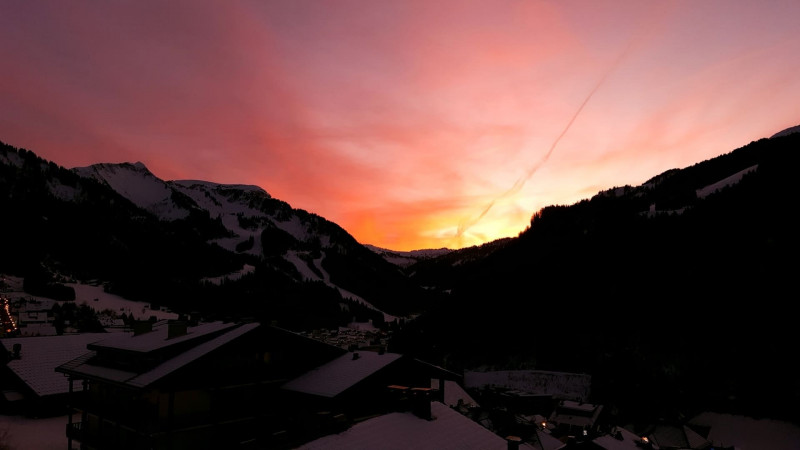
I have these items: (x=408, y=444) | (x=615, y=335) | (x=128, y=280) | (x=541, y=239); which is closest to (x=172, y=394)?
(x=408, y=444)

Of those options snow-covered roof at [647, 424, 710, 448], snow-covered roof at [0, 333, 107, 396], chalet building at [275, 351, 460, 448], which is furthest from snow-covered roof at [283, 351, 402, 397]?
snow-covered roof at [647, 424, 710, 448]

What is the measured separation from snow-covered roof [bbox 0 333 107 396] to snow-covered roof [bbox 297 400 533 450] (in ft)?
128

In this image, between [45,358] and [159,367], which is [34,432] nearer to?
[45,358]

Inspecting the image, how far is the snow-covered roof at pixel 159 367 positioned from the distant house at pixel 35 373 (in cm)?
1265

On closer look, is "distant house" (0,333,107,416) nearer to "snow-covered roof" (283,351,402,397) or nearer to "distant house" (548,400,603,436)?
"snow-covered roof" (283,351,402,397)

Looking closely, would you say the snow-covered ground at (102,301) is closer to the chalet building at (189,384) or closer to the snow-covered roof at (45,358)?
the snow-covered roof at (45,358)

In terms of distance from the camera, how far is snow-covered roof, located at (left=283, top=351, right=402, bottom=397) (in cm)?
3075

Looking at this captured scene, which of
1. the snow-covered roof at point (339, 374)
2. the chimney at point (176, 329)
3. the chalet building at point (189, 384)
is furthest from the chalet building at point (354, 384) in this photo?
the chimney at point (176, 329)

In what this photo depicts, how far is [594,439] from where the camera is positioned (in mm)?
31531

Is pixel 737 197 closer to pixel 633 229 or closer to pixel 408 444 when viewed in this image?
pixel 633 229

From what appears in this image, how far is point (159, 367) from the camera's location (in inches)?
1172

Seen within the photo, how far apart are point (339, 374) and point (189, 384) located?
9290mm

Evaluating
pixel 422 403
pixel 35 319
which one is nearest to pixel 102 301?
pixel 35 319

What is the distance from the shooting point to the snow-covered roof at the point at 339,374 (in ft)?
101
